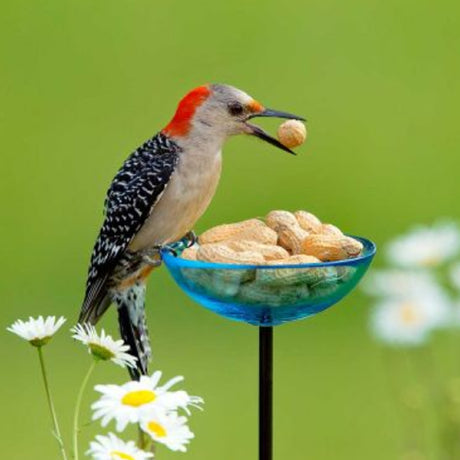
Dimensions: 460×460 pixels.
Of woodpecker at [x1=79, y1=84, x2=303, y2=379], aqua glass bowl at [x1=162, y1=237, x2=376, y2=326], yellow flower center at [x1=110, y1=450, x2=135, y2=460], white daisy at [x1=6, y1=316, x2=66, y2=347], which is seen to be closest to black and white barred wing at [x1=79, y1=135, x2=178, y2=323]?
woodpecker at [x1=79, y1=84, x2=303, y2=379]

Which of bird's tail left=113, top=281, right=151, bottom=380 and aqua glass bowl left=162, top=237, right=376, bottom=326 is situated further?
bird's tail left=113, top=281, right=151, bottom=380

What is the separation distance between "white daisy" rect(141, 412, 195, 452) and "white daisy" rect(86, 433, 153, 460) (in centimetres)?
3

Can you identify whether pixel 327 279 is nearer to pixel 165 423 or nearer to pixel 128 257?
pixel 165 423

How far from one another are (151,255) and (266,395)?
0.63m

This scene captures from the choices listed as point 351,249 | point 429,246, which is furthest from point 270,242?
point 429,246

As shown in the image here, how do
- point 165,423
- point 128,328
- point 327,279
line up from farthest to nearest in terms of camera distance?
point 128,328 → point 327,279 → point 165,423

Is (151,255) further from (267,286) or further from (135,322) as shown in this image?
(267,286)

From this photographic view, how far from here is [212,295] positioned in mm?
1751

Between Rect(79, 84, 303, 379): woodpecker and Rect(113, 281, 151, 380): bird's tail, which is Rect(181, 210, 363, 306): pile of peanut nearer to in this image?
Rect(79, 84, 303, 379): woodpecker

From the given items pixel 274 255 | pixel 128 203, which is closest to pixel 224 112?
pixel 128 203

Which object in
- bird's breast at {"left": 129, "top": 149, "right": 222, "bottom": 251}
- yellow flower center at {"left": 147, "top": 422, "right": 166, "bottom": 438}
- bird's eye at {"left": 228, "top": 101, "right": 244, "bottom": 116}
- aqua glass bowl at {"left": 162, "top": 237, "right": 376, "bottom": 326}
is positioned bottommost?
yellow flower center at {"left": 147, "top": 422, "right": 166, "bottom": 438}

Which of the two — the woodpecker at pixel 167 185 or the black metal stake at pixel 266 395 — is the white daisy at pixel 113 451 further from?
the woodpecker at pixel 167 185

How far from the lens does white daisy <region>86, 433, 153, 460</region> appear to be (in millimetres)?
1378

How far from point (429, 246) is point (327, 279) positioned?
0.22 metres
